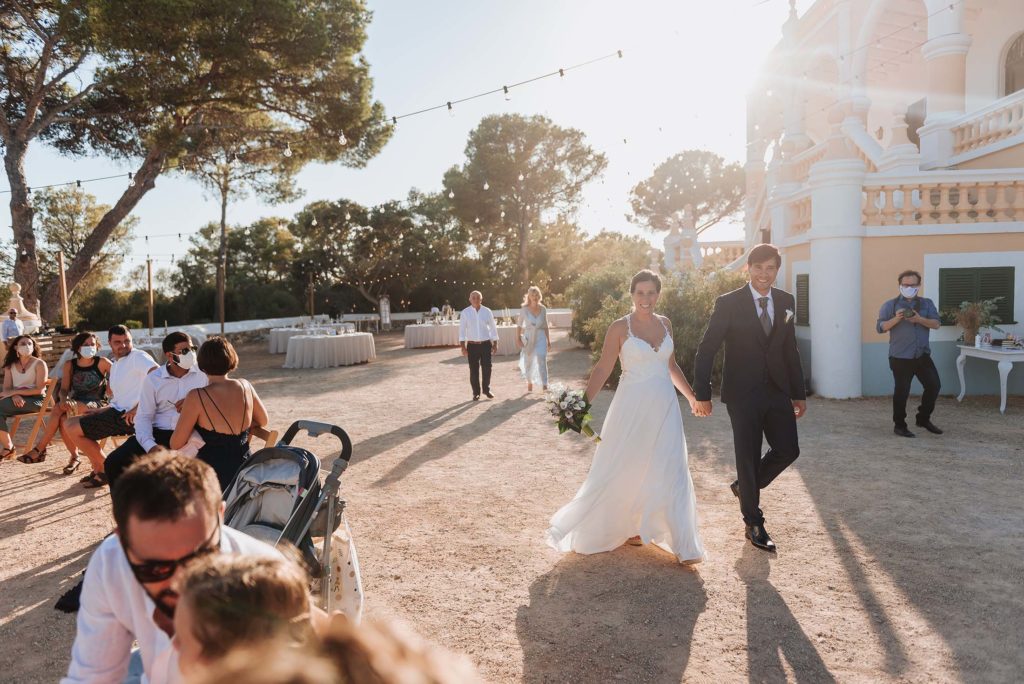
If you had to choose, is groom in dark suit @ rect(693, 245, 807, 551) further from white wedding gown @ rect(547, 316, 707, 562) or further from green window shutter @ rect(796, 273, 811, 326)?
green window shutter @ rect(796, 273, 811, 326)

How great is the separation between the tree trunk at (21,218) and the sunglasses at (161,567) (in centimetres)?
1814

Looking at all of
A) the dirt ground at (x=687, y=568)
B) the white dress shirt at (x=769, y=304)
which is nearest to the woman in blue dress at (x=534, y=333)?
the dirt ground at (x=687, y=568)

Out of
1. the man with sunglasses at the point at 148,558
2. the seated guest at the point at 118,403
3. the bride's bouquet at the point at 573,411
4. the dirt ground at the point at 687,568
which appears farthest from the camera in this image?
the seated guest at the point at 118,403

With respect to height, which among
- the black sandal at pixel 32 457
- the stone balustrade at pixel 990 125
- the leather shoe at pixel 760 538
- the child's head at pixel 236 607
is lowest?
the leather shoe at pixel 760 538

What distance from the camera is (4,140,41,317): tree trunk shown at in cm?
1612

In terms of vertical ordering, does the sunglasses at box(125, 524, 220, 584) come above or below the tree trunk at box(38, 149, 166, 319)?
below

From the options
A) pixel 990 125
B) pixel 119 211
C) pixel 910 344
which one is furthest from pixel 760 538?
pixel 119 211

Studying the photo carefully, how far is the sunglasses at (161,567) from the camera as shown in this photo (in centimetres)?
164

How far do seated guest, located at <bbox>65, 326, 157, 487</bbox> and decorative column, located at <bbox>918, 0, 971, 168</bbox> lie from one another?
14.5m

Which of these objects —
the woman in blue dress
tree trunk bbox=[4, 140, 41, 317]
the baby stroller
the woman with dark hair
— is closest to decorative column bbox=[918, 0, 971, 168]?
the woman in blue dress

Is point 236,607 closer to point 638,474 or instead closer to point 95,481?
point 638,474

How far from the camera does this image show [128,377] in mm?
6051

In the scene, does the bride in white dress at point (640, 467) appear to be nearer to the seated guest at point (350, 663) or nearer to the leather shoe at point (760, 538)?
the leather shoe at point (760, 538)

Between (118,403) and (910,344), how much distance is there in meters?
8.27
